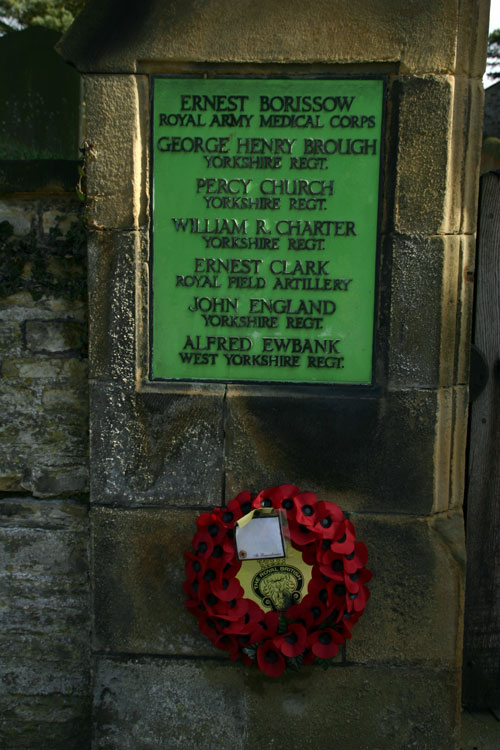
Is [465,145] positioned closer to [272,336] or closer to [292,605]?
[272,336]

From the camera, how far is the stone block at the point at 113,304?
243 centimetres

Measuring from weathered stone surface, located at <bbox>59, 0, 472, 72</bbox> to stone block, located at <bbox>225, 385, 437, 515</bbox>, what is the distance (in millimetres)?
1218

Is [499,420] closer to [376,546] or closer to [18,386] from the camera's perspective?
[376,546]

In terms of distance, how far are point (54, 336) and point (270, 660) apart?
1.53 m

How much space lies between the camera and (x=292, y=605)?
2400 millimetres

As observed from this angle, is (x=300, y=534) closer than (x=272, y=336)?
Yes

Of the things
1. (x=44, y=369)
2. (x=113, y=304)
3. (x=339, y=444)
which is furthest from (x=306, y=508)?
(x=44, y=369)

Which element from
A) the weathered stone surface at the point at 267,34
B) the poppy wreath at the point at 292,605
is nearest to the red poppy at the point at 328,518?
the poppy wreath at the point at 292,605

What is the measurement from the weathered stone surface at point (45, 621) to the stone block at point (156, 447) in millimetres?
333

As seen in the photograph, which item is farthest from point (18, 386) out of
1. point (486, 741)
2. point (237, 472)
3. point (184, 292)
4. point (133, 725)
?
point (486, 741)

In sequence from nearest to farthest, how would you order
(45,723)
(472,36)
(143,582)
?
1. (472,36)
2. (143,582)
3. (45,723)

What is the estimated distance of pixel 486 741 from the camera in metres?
2.75

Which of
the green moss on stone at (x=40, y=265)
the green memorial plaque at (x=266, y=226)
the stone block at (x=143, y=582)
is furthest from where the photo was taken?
the green moss on stone at (x=40, y=265)

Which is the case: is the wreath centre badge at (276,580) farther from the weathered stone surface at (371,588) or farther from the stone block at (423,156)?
the stone block at (423,156)
